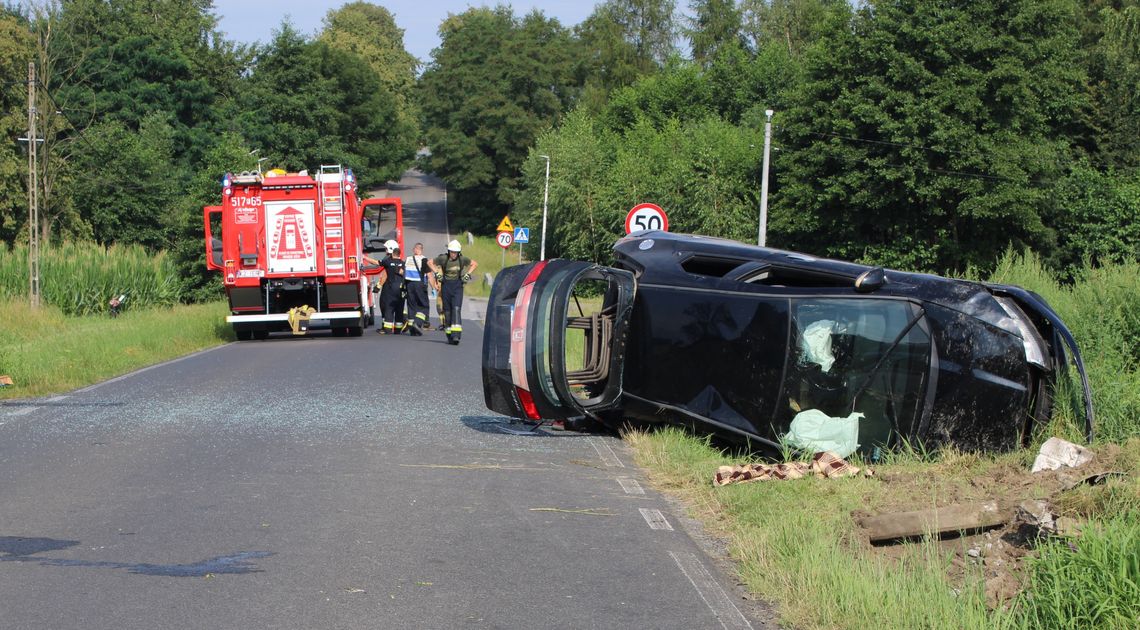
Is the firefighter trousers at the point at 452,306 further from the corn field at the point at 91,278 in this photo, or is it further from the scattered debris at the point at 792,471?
the corn field at the point at 91,278

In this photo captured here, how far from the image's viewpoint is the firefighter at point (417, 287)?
20.9 meters

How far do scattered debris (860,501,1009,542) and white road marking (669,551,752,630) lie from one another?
96 centimetres

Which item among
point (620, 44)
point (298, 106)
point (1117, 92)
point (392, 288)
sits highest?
point (620, 44)

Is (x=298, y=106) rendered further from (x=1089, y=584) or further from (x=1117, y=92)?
(x=1089, y=584)

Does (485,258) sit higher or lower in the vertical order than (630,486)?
higher

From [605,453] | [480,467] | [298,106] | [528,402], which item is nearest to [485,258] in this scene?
[298,106]

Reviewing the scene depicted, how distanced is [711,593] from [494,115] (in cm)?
8208

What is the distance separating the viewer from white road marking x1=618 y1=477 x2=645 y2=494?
8.05 m

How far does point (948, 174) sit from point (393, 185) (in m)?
75.4

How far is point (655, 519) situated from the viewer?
7.21m

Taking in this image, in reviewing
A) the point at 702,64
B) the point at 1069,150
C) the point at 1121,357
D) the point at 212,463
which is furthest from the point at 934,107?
the point at 702,64

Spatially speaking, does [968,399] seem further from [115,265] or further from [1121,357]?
[115,265]

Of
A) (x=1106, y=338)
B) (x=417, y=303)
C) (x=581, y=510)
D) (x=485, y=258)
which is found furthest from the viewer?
(x=485, y=258)

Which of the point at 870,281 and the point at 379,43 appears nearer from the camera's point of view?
the point at 870,281
